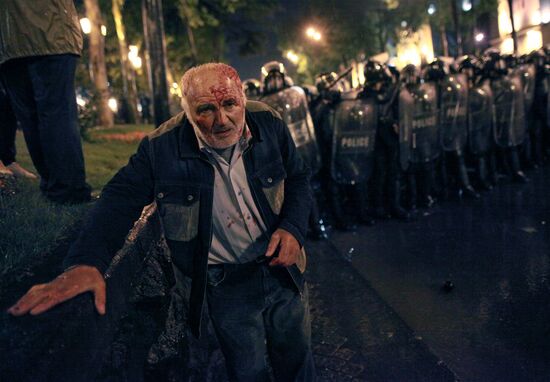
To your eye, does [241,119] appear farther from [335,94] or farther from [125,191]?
[335,94]

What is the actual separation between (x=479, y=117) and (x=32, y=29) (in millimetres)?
6484

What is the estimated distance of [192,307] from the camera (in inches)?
88.1

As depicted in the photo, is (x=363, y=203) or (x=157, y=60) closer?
(x=363, y=203)

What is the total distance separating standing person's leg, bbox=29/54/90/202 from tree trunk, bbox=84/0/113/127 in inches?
485

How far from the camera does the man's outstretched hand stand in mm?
1625

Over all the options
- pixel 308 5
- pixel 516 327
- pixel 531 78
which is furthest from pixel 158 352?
pixel 308 5

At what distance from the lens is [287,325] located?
7.63 feet

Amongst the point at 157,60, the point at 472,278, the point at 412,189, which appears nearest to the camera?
the point at 472,278

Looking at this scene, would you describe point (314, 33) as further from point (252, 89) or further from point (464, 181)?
point (252, 89)

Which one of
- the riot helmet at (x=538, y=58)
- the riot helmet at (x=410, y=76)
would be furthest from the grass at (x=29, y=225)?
the riot helmet at (x=538, y=58)

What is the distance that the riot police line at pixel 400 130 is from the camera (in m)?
6.36

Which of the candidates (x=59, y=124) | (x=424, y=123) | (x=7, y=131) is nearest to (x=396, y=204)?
(x=424, y=123)

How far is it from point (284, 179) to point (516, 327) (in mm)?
2196

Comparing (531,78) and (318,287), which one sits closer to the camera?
(318,287)
